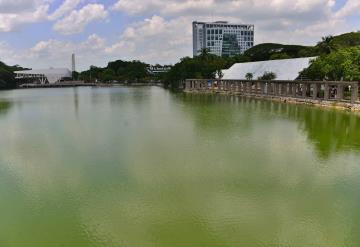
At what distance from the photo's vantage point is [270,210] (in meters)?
8.31

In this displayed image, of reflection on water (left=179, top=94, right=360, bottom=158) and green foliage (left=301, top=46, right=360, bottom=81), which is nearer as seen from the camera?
reflection on water (left=179, top=94, right=360, bottom=158)

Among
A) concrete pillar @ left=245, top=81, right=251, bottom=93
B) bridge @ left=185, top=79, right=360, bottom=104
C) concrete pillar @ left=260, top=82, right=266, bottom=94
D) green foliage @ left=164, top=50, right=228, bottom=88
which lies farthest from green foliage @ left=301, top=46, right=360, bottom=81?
green foliage @ left=164, top=50, right=228, bottom=88

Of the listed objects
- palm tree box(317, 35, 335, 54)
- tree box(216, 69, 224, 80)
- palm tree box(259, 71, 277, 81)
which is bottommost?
palm tree box(259, 71, 277, 81)

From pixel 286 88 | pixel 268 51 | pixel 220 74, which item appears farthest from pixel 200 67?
pixel 286 88

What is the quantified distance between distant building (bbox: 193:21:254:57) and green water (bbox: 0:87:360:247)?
99239 mm

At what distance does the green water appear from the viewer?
7301 millimetres

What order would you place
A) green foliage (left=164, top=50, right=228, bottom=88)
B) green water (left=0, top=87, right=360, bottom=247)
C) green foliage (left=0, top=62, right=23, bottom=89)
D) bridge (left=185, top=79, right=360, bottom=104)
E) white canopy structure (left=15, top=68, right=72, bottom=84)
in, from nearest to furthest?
green water (left=0, top=87, right=360, bottom=247), bridge (left=185, top=79, right=360, bottom=104), green foliage (left=164, top=50, right=228, bottom=88), green foliage (left=0, top=62, right=23, bottom=89), white canopy structure (left=15, top=68, right=72, bottom=84)

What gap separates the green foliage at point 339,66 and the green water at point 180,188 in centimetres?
1214

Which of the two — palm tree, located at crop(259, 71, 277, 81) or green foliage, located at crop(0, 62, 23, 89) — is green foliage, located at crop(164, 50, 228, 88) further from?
green foliage, located at crop(0, 62, 23, 89)

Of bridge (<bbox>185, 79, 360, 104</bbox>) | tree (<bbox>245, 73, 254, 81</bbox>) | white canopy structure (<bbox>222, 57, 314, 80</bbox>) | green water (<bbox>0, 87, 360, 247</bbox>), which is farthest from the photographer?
tree (<bbox>245, 73, 254, 81</bbox>)

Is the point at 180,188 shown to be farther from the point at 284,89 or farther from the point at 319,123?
the point at 284,89

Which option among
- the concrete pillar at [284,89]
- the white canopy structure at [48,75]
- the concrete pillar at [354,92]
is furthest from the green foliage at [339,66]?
the white canopy structure at [48,75]

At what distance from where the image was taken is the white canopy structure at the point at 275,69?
135ft

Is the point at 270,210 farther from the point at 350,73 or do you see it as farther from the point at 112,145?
the point at 350,73
